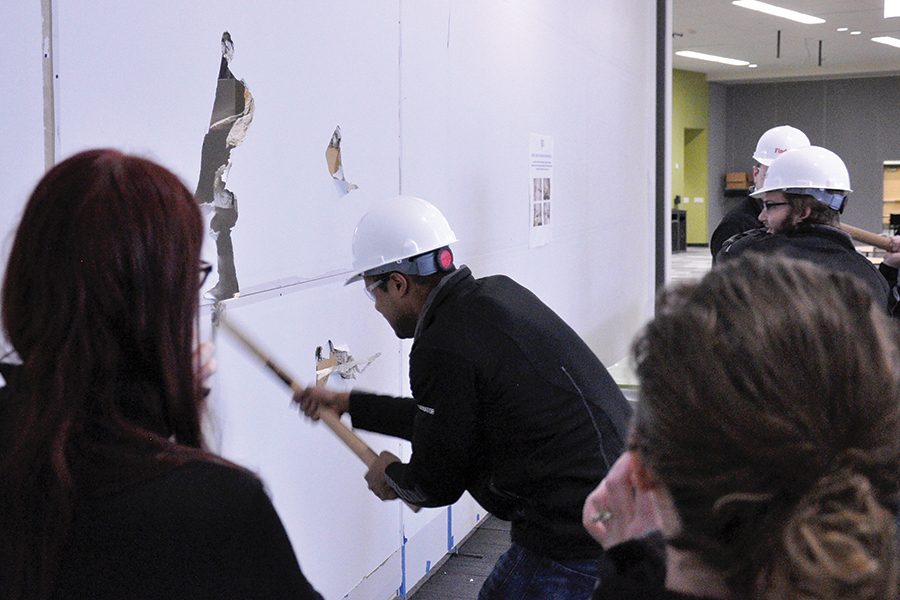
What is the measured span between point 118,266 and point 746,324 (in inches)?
24.5

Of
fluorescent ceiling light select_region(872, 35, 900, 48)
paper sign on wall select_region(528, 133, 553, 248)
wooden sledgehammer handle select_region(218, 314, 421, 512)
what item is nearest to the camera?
wooden sledgehammer handle select_region(218, 314, 421, 512)

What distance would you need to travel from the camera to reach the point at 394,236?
253 centimetres

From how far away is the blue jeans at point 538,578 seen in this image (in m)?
2.18

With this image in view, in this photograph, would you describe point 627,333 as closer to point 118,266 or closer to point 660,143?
point 660,143

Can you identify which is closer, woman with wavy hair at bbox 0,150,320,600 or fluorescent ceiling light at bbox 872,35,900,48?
woman with wavy hair at bbox 0,150,320,600

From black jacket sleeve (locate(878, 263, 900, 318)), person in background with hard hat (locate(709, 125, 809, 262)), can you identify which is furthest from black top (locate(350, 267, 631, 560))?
person in background with hard hat (locate(709, 125, 809, 262))

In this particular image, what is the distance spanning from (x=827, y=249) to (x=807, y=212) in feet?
0.97

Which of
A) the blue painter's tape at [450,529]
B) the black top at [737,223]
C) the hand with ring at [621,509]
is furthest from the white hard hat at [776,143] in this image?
the hand with ring at [621,509]

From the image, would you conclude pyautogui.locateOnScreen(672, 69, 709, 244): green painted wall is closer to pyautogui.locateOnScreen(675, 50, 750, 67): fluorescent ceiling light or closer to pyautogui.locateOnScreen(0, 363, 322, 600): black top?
pyautogui.locateOnScreen(675, 50, 750, 67): fluorescent ceiling light

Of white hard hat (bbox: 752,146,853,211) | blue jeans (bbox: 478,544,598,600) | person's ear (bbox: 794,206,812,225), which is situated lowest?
blue jeans (bbox: 478,544,598,600)

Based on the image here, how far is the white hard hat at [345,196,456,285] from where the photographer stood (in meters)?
2.50

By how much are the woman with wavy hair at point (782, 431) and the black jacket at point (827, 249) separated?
2399 millimetres

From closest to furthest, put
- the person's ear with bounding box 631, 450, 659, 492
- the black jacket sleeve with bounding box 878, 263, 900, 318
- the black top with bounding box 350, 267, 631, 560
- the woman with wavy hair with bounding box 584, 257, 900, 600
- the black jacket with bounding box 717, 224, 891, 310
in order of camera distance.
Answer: the woman with wavy hair with bounding box 584, 257, 900, 600, the person's ear with bounding box 631, 450, 659, 492, the black top with bounding box 350, 267, 631, 560, the black jacket with bounding box 717, 224, 891, 310, the black jacket sleeve with bounding box 878, 263, 900, 318

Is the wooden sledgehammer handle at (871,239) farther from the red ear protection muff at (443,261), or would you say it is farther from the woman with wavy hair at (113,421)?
the woman with wavy hair at (113,421)
